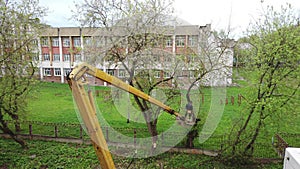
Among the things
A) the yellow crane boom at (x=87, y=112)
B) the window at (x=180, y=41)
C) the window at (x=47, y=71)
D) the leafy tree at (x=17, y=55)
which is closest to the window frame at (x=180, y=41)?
the window at (x=180, y=41)

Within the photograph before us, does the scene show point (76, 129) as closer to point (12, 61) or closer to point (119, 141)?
point (119, 141)

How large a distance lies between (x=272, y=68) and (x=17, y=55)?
310 inches

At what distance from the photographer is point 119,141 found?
25.4ft

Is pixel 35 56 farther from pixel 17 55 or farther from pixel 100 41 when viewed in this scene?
pixel 100 41

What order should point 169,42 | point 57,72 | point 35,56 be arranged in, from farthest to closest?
point 57,72, point 35,56, point 169,42

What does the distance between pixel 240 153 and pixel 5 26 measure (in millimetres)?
8240

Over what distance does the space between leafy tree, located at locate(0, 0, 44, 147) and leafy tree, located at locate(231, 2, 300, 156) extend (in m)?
7.15

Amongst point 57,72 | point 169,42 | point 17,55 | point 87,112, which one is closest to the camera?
point 87,112

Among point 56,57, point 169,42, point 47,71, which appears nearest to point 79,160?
point 169,42

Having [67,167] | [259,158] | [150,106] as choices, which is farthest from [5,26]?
[259,158]

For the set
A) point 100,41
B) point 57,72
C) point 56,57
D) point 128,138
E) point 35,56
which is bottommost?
point 128,138

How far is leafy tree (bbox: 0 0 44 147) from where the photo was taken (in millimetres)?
7094

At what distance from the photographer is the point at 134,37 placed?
5871mm

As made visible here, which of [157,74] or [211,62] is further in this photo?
[157,74]
